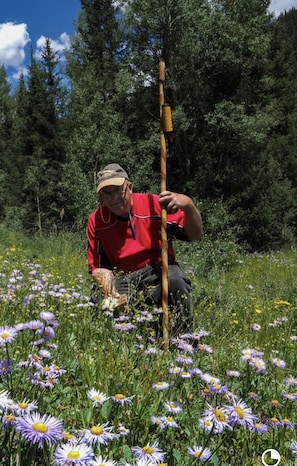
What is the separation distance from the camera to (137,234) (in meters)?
3.18

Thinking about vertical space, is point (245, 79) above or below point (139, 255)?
above

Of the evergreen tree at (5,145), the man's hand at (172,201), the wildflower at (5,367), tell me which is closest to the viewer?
the wildflower at (5,367)

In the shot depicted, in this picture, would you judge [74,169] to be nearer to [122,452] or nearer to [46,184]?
[46,184]

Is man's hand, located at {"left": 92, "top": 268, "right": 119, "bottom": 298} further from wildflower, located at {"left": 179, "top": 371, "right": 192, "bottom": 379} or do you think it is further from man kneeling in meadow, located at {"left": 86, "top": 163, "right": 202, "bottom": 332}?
wildflower, located at {"left": 179, "top": 371, "right": 192, "bottom": 379}

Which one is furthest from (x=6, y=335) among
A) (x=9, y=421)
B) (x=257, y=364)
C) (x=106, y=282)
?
(x=106, y=282)

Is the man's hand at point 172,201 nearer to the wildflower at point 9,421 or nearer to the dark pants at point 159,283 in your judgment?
the dark pants at point 159,283

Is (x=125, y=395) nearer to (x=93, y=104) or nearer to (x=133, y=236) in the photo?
(x=133, y=236)

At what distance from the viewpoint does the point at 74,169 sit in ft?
49.8

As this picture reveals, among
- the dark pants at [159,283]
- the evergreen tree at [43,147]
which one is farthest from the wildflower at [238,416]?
the evergreen tree at [43,147]

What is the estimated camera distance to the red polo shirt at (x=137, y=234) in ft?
10.4

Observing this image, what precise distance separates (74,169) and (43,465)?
47.2 ft

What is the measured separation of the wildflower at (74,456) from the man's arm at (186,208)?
1.96 meters

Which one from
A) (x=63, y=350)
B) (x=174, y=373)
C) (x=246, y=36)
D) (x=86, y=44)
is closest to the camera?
(x=174, y=373)

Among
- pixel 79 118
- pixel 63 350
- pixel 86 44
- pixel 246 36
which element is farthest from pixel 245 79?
pixel 63 350
